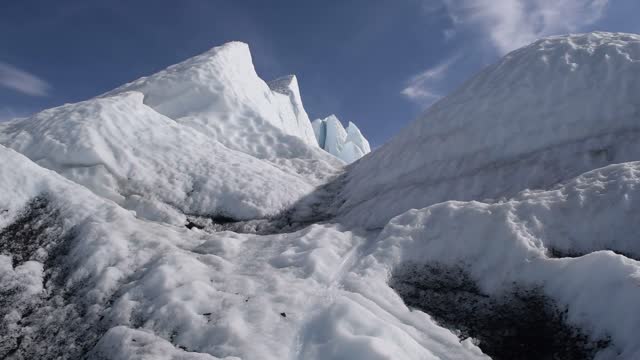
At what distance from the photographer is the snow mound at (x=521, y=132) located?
7500mm

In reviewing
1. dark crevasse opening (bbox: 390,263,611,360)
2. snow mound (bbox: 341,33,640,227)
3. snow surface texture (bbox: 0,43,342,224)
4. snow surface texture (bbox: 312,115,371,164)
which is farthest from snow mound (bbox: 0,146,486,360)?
snow surface texture (bbox: 312,115,371,164)

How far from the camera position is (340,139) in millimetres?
44344

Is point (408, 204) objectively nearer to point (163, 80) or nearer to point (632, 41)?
point (632, 41)

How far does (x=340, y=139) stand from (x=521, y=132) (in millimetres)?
36211

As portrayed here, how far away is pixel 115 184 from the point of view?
8703mm

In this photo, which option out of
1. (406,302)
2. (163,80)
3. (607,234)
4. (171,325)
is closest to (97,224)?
(171,325)

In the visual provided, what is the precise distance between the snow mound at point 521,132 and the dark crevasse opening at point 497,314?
7.59ft

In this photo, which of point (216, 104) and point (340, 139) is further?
point (340, 139)

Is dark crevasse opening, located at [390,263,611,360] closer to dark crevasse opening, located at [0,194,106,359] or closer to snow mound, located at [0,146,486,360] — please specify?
snow mound, located at [0,146,486,360]

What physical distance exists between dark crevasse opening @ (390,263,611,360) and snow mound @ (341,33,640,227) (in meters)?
2.31

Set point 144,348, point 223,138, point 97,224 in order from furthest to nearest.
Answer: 1. point 223,138
2. point 97,224
3. point 144,348

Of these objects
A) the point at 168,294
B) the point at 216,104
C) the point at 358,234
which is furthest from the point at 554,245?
the point at 216,104

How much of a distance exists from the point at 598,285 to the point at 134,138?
8.82 m

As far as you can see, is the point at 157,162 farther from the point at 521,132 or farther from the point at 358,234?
the point at 521,132
